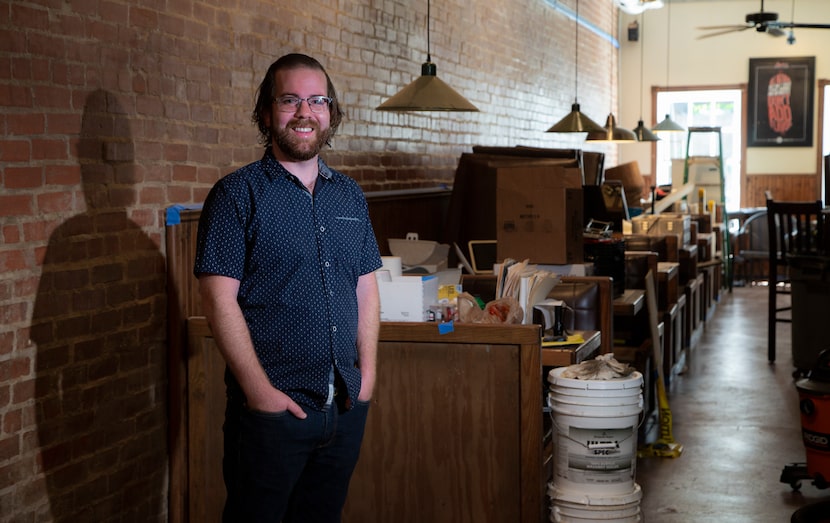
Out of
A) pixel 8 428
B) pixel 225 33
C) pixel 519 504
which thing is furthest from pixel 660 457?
pixel 8 428

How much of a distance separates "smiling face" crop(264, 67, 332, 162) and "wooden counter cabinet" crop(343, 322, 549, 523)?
1.34 meters

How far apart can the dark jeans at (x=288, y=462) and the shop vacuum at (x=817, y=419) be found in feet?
8.63

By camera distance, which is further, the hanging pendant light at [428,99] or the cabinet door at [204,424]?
the hanging pendant light at [428,99]

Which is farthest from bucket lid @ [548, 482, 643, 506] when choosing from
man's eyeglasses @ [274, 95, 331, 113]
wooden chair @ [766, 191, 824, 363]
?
wooden chair @ [766, 191, 824, 363]

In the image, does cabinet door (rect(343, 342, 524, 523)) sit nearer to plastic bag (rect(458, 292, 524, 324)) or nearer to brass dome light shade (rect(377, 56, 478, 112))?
plastic bag (rect(458, 292, 524, 324))

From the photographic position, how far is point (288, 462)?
250 centimetres

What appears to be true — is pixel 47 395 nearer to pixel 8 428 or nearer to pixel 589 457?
pixel 8 428

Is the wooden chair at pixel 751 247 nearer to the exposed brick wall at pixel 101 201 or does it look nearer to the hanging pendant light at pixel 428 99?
A: the hanging pendant light at pixel 428 99

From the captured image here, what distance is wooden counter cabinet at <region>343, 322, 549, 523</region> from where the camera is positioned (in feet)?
12.1

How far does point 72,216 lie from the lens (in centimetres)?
341

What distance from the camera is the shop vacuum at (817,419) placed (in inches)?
177

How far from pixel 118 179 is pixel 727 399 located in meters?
4.70

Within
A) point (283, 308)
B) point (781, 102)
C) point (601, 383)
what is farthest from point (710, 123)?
point (283, 308)

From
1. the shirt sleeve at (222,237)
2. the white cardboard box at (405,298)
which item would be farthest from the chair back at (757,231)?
the shirt sleeve at (222,237)
